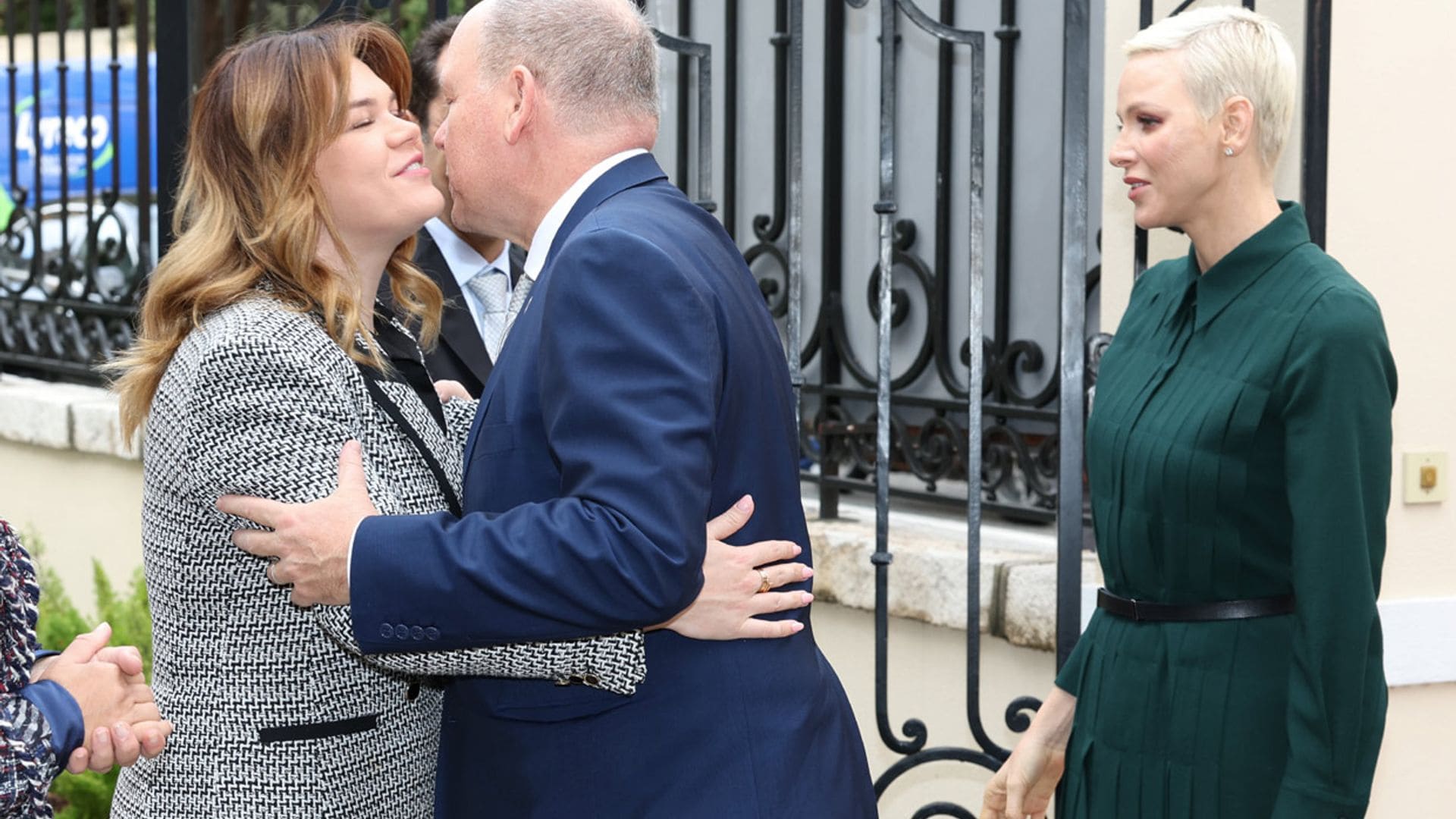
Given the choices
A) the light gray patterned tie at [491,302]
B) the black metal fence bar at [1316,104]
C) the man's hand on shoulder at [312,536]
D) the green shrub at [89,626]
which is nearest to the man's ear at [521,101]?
the man's hand on shoulder at [312,536]

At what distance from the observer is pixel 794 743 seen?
6.64ft

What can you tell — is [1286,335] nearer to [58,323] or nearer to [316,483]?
[316,483]

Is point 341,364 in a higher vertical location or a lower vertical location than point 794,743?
higher

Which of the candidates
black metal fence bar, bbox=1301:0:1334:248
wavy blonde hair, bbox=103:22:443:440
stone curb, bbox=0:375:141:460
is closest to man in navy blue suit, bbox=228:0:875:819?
wavy blonde hair, bbox=103:22:443:440

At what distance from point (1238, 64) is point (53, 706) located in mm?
1804

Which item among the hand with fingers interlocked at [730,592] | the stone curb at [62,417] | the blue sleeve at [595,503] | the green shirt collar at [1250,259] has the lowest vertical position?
the stone curb at [62,417]

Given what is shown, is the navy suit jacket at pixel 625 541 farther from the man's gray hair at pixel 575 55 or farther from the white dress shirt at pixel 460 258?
the white dress shirt at pixel 460 258

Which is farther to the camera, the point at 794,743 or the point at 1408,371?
the point at 1408,371

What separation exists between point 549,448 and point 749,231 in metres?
2.80

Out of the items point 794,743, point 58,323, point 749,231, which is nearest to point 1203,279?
point 794,743

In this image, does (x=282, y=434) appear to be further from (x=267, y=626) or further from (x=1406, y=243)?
(x=1406, y=243)

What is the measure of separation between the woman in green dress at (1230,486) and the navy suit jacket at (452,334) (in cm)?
123

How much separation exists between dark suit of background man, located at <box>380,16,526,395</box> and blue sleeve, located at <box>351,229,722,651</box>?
51.6 inches

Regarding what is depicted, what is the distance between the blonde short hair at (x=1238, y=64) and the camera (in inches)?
94.2
